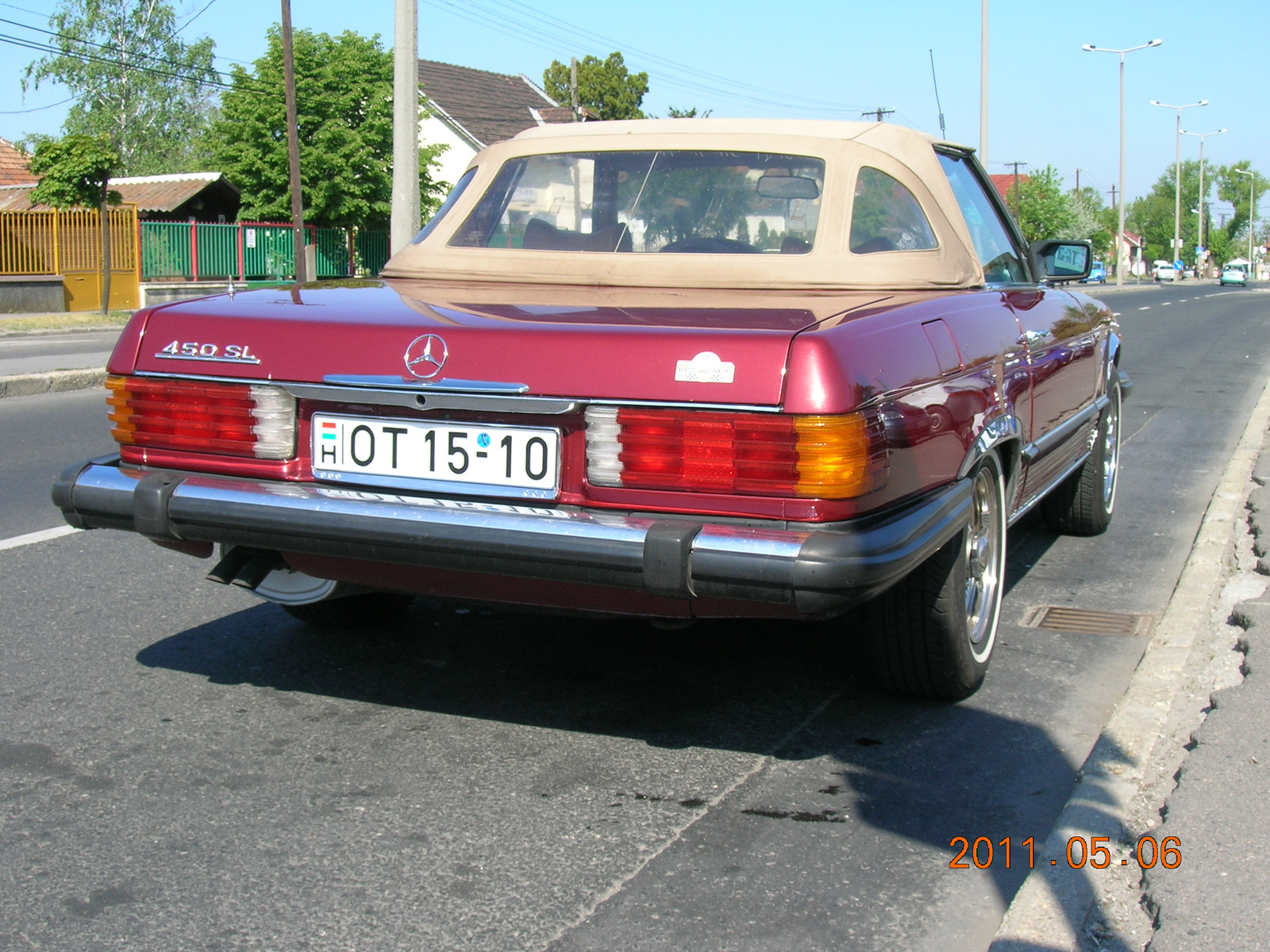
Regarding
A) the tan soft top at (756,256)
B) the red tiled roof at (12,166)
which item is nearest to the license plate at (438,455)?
the tan soft top at (756,256)

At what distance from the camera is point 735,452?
280 cm

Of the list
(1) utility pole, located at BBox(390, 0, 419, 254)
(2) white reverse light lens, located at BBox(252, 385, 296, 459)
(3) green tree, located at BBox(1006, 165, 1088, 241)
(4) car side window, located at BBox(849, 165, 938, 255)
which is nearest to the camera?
(2) white reverse light lens, located at BBox(252, 385, 296, 459)

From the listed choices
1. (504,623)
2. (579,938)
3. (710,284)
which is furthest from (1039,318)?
(579,938)

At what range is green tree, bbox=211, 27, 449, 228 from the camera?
35250 millimetres

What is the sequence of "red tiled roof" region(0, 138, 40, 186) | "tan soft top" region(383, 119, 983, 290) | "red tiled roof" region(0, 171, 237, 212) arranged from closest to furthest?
"tan soft top" region(383, 119, 983, 290), "red tiled roof" region(0, 171, 237, 212), "red tiled roof" region(0, 138, 40, 186)

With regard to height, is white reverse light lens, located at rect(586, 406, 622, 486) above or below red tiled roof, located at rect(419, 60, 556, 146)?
below

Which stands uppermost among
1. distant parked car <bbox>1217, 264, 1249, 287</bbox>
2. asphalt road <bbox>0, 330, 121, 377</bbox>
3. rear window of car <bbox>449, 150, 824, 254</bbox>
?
distant parked car <bbox>1217, 264, 1249, 287</bbox>

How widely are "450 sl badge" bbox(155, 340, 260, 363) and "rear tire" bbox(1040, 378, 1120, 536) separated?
3.91 m

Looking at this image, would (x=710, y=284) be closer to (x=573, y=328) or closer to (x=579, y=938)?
(x=573, y=328)

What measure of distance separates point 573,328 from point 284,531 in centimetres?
85

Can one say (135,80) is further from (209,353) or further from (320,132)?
(209,353)

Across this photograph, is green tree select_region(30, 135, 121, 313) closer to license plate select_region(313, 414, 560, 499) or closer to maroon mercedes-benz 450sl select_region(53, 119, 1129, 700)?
maroon mercedes-benz 450sl select_region(53, 119, 1129, 700)

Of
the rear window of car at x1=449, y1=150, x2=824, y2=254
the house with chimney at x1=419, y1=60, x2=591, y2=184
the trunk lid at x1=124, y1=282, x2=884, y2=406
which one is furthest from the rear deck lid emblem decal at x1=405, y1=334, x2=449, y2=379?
the house with chimney at x1=419, y1=60, x2=591, y2=184

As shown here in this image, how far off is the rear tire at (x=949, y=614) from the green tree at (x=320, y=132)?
107 ft
